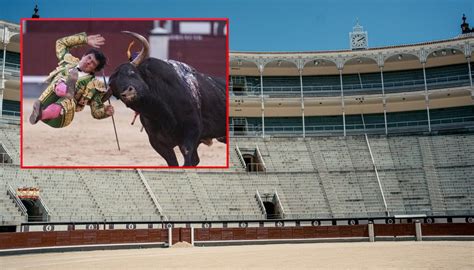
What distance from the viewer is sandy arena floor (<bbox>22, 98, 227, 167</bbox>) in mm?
20453

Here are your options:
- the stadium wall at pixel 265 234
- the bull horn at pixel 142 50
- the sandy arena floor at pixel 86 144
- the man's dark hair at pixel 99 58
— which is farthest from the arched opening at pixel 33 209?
the bull horn at pixel 142 50

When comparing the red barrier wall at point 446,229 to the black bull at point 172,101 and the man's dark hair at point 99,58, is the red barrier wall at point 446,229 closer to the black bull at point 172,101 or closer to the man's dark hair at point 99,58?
the black bull at point 172,101

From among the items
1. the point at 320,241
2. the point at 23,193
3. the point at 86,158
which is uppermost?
the point at 86,158

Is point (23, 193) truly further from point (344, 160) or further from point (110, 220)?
point (344, 160)

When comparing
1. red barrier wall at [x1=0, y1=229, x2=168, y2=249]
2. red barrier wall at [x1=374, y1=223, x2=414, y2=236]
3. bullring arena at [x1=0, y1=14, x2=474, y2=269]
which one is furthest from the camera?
red barrier wall at [x1=374, y1=223, x2=414, y2=236]

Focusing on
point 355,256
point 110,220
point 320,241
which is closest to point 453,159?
point 320,241

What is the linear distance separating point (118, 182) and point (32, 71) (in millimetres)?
8497

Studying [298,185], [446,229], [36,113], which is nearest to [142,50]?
[36,113]

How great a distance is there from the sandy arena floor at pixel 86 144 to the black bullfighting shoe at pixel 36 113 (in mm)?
160

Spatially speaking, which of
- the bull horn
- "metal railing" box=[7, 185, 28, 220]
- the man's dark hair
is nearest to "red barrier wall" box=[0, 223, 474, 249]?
"metal railing" box=[7, 185, 28, 220]

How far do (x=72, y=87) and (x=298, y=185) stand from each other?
14.3 metres

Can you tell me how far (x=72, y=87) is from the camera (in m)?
20.1

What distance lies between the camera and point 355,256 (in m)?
15.8

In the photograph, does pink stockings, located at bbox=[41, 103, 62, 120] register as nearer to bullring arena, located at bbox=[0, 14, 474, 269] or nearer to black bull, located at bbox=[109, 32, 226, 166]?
black bull, located at bbox=[109, 32, 226, 166]
